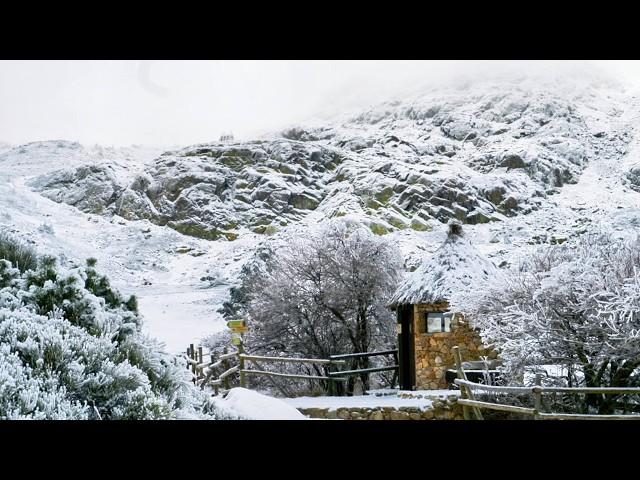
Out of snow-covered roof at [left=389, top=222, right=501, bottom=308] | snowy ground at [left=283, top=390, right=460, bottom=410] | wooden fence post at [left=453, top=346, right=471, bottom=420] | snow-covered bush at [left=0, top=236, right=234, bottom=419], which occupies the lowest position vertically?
snowy ground at [left=283, top=390, right=460, bottom=410]

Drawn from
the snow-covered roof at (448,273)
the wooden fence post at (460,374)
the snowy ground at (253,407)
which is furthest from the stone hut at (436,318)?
the snowy ground at (253,407)

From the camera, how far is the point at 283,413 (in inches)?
119

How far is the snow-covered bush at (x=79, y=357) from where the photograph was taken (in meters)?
2.32

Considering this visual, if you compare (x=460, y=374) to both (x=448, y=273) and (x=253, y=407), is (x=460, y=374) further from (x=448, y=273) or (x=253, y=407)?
(x=253, y=407)

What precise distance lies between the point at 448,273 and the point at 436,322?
0.58 meters

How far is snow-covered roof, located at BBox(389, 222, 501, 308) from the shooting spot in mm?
7484

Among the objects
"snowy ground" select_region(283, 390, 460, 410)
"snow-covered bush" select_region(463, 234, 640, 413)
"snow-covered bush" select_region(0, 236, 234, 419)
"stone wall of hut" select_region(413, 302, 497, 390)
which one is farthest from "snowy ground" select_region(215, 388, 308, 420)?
"stone wall of hut" select_region(413, 302, 497, 390)

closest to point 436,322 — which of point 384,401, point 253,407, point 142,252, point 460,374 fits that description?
point 384,401

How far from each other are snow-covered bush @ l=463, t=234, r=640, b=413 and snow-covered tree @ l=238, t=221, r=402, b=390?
3.92m

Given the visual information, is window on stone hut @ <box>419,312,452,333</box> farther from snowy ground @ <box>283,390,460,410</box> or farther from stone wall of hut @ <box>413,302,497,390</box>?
snowy ground @ <box>283,390,460,410</box>

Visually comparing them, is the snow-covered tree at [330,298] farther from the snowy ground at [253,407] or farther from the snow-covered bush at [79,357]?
the snow-covered bush at [79,357]

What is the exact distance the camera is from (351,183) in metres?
8.73
